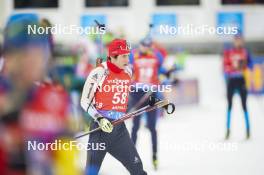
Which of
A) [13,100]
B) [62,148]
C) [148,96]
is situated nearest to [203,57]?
[148,96]

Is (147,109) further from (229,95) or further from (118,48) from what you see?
(229,95)

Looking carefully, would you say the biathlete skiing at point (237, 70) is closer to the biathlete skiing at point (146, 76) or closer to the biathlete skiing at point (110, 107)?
the biathlete skiing at point (146, 76)

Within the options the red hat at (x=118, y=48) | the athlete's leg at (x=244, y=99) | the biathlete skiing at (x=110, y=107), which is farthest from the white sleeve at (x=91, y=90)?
the athlete's leg at (x=244, y=99)

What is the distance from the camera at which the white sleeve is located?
9.47 ft

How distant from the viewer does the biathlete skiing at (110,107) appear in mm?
2844

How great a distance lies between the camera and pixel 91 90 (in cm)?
290

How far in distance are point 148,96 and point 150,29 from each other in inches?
15.6

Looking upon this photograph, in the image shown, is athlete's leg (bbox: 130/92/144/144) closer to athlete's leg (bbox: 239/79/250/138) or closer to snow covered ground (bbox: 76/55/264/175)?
snow covered ground (bbox: 76/55/264/175)

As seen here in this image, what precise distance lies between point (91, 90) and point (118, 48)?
0.26 m

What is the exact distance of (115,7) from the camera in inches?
132

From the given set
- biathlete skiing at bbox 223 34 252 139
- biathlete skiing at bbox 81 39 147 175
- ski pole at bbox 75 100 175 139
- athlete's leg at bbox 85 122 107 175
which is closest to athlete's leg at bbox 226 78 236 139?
biathlete skiing at bbox 223 34 252 139

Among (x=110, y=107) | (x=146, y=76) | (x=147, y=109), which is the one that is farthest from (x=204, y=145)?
(x=110, y=107)

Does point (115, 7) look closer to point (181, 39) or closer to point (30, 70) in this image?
point (181, 39)

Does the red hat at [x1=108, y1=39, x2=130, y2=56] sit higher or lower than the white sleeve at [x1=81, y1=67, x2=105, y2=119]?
higher
